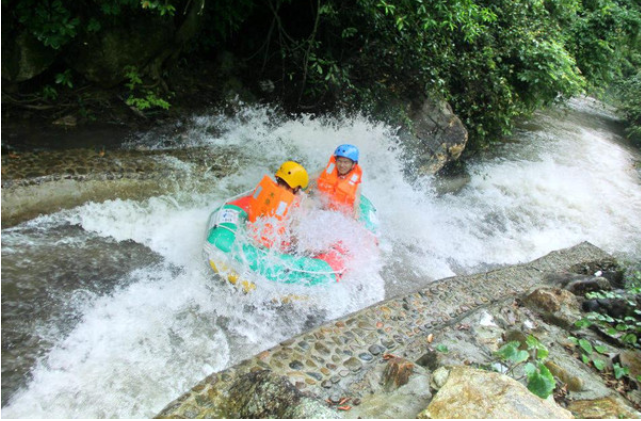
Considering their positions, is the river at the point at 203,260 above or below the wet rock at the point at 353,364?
below

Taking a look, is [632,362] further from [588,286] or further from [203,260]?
[203,260]

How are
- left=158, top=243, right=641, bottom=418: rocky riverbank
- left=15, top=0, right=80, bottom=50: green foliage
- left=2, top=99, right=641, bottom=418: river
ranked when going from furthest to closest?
1. left=15, top=0, right=80, bottom=50: green foliage
2. left=2, top=99, right=641, bottom=418: river
3. left=158, top=243, right=641, bottom=418: rocky riverbank

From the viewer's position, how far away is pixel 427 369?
3.06 m

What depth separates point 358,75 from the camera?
7.34 m

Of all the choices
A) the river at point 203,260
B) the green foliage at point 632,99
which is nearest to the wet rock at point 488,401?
the river at point 203,260

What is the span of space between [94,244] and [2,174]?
46.0 inches

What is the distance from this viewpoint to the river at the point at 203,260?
10.9 feet

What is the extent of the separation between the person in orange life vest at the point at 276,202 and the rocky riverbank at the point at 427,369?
A: 1.29 m

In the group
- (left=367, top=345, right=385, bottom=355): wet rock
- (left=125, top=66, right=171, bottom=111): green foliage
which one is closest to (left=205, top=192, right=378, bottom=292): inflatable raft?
(left=367, top=345, right=385, bottom=355): wet rock

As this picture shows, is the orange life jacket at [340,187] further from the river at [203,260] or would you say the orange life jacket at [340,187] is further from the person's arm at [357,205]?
the river at [203,260]

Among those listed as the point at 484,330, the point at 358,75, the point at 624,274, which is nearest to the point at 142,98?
the point at 358,75

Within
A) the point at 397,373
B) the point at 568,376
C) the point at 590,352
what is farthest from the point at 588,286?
the point at 397,373

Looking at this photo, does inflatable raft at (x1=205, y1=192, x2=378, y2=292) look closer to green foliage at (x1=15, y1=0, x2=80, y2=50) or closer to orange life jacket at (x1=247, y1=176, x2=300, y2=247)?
Answer: orange life jacket at (x1=247, y1=176, x2=300, y2=247)

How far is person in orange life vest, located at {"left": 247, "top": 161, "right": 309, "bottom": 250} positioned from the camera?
4625 millimetres
